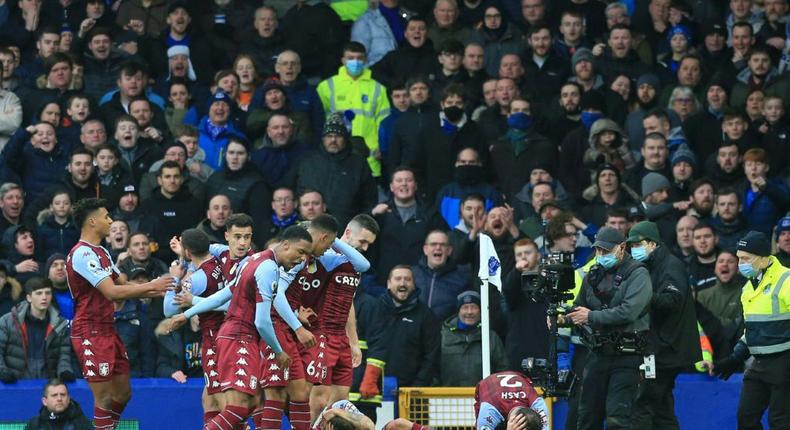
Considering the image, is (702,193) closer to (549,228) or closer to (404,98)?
(549,228)

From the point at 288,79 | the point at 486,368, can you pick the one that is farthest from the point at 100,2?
the point at 486,368

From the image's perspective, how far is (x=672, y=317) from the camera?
57.7 ft

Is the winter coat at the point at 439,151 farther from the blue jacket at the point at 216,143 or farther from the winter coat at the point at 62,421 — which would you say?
the winter coat at the point at 62,421

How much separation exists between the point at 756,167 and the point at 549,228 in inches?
131

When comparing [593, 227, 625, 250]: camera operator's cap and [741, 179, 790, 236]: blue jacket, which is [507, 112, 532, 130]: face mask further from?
[593, 227, 625, 250]: camera operator's cap

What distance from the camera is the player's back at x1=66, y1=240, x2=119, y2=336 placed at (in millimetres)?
16609

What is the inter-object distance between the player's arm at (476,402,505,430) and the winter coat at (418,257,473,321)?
520 centimetres

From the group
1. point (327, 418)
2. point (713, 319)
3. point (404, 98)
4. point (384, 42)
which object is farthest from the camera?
point (384, 42)

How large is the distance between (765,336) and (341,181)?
6.13m

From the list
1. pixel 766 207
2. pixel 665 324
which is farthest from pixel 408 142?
pixel 665 324

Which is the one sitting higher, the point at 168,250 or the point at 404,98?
the point at 404,98

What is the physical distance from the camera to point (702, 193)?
20.7 m

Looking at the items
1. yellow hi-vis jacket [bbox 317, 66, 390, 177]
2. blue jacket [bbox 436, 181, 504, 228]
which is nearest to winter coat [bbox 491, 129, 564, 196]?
blue jacket [bbox 436, 181, 504, 228]

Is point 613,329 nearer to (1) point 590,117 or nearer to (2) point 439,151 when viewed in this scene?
(2) point 439,151
